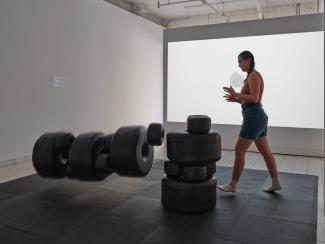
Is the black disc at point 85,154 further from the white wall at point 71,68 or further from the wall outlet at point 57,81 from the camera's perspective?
the wall outlet at point 57,81

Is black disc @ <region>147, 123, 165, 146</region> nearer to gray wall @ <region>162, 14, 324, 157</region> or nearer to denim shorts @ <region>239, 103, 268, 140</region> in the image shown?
denim shorts @ <region>239, 103, 268, 140</region>

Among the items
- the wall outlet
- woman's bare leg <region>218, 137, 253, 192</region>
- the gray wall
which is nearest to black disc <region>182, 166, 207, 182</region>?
woman's bare leg <region>218, 137, 253, 192</region>

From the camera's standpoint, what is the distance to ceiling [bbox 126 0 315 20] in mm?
8086

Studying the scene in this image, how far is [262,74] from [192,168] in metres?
3.89

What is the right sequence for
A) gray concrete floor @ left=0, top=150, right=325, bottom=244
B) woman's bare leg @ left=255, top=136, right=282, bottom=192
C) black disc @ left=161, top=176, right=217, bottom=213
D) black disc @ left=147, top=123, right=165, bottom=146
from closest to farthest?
black disc @ left=161, top=176, right=217, bottom=213, black disc @ left=147, top=123, right=165, bottom=146, woman's bare leg @ left=255, top=136, right=282, bottom=192, gray concrete floor @ left=0, top=150, right=325, bottom=244

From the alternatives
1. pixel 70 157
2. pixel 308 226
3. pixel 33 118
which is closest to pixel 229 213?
pixel 308 226

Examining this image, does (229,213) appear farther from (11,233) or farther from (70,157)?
(11,233)

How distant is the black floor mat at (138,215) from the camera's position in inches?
91.3

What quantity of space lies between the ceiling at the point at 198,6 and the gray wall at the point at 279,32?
1.79 meters

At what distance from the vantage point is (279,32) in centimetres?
587

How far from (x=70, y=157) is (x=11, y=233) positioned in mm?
857

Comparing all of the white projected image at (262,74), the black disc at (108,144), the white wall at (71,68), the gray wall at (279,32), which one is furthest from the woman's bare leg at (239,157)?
the white wall at (71,68)

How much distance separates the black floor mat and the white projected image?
2384 millimetres

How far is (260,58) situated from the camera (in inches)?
239
